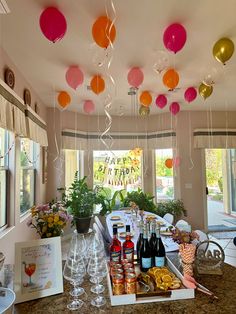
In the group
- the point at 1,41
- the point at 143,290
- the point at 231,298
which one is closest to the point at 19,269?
the point at 143,290

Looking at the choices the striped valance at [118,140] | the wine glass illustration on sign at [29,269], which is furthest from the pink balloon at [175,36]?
the striped valance at [118,140]

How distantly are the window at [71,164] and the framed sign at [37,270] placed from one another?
12.1ft

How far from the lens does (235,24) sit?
198 centimetres

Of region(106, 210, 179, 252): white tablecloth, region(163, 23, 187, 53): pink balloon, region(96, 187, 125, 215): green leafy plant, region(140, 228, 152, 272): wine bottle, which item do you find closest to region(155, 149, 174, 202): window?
region(96, 187, 125, 215): green leafy plant

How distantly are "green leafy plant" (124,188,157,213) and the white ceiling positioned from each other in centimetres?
228

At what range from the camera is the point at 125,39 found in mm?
2182

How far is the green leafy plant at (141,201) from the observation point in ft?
15.1

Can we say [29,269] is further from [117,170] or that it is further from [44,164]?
[117,170]

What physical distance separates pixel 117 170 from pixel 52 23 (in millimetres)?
3894

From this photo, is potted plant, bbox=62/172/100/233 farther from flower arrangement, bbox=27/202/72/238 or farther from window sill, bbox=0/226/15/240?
flower arrangement, bbox=27/202/72/238

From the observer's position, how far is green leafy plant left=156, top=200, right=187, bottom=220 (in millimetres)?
4551

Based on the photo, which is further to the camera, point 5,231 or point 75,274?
point 5,231

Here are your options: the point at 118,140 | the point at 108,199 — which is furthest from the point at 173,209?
the point at 118,140

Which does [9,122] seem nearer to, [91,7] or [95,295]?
[91,7]
